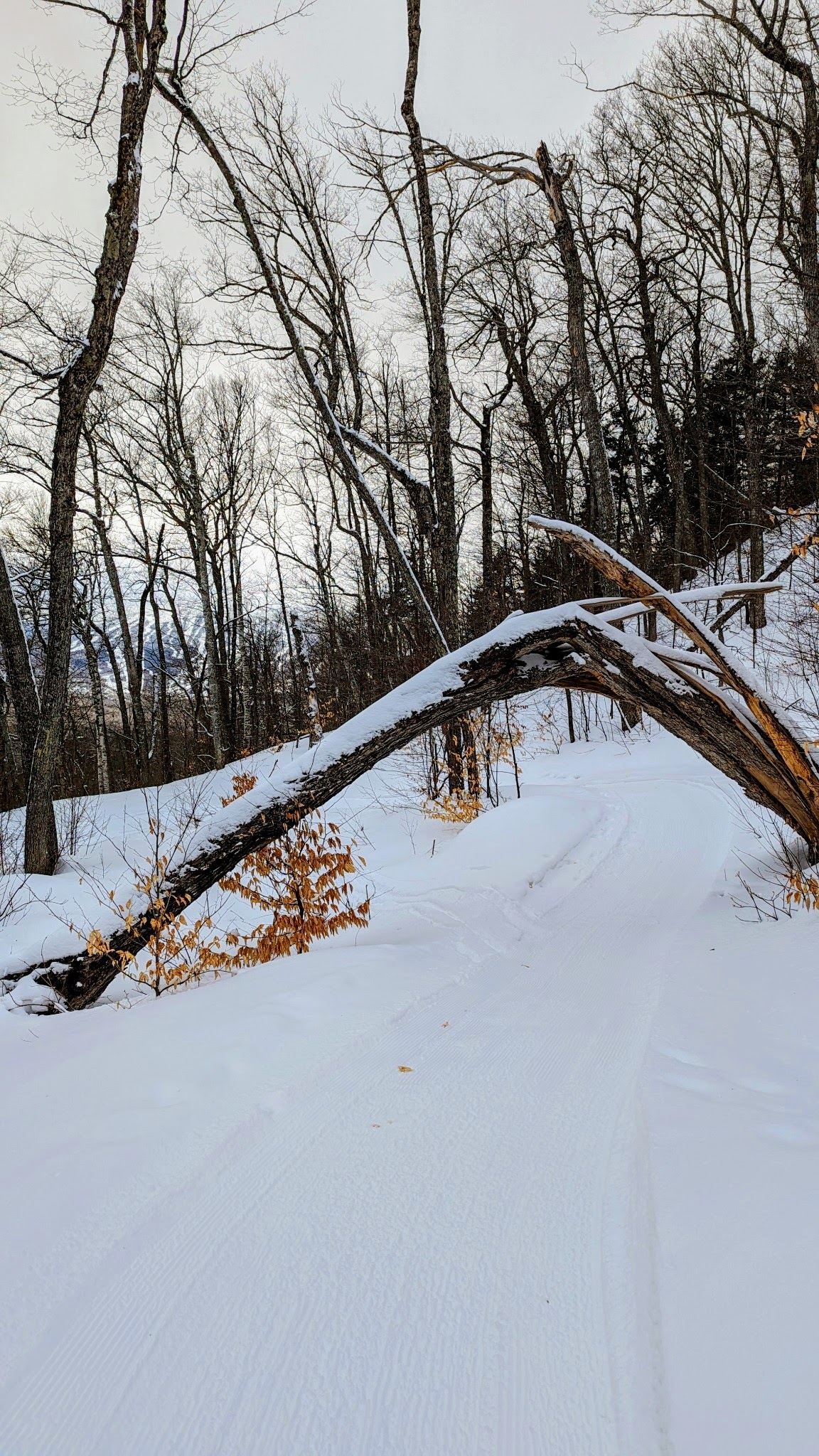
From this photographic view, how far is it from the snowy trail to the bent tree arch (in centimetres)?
170

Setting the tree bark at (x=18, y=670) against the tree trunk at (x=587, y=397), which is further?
the tree trunk at (x=587, y=397)

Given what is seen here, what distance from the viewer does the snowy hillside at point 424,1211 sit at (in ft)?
3.66

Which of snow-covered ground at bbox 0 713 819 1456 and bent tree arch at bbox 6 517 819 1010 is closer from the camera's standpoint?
snow-covered ground at bbox 0 713 819 1456

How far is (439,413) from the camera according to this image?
9.16 metres

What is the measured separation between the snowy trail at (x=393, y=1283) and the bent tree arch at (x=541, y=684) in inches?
66.9

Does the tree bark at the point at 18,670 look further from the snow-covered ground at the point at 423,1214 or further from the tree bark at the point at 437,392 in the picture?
the snow-covered ground at the point at 423,1214

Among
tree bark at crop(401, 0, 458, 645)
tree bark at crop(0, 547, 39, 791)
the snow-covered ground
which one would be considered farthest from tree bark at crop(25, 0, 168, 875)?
the snow-covered ground

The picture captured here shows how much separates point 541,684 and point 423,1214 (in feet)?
10.2

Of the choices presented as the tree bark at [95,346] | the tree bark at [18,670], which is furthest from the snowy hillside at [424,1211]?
the tree bark at [18,670]

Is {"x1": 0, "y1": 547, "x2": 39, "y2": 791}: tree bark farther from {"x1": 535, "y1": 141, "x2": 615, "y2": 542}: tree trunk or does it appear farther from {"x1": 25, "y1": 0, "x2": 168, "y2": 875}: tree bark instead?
{"x1": 535, "y1": 141, "x2": 615, "y2": 542}: tree trunk

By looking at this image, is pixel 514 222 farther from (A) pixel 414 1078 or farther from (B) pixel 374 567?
(A) pixel 414 1078

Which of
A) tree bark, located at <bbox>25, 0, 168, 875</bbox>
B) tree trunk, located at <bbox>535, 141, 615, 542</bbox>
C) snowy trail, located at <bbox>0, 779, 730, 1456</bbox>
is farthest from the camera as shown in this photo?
tree trunk, located at <bbox>535, 141, 615, 542</bbox>

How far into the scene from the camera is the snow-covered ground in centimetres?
111

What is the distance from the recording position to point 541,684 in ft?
13.9
